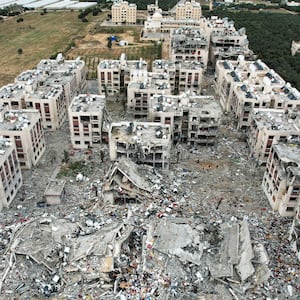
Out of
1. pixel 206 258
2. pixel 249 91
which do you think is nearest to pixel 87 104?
pixel 249 91

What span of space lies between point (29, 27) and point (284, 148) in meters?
107

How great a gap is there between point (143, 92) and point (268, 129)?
1929 cm

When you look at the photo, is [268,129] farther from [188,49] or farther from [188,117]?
[188,49]

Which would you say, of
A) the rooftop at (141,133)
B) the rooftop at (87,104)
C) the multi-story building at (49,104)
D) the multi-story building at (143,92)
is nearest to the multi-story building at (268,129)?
the rooftop at (141,133)

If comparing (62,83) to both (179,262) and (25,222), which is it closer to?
(25,222)

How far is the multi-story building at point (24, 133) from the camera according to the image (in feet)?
138

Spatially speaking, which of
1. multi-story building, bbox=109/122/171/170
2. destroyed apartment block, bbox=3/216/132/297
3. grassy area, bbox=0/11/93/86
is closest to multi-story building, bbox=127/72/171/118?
multi-story building, bbox=109/122/171/170

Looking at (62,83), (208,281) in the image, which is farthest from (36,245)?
(62,83)

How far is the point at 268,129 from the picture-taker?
Answer: 43344mm

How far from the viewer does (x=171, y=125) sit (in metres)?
47.4

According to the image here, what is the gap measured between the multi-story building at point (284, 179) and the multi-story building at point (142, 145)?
38.6 ft

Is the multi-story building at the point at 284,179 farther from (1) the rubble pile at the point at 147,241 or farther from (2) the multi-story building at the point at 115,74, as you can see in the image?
(2) the multi-story building at the point at 115,74

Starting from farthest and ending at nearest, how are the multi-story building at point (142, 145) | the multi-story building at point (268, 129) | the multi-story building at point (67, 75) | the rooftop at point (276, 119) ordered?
the multi-story building at point (67, 75) < the rooftop at point (276, 119) < the multi-story building at point (268, 129) < the multi-story building at point (142, 145)

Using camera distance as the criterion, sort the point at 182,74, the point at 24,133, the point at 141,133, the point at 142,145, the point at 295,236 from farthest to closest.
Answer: the point at 182,74, the point at 141,133, the point at 24,133, the point at 142,145, the point at 295,236
